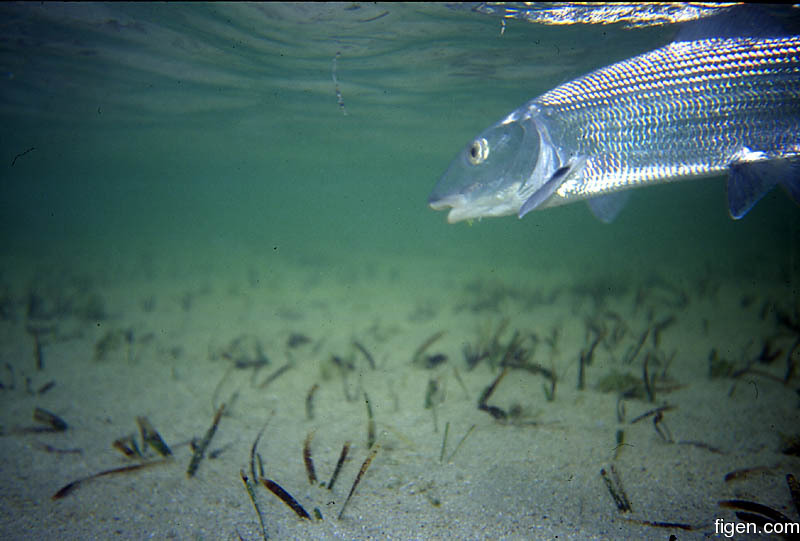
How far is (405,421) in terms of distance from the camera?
4.01 m

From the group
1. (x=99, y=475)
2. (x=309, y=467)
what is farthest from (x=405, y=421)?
(x=99, y=475)

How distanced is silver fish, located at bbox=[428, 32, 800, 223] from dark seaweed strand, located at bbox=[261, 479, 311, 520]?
2090 mm

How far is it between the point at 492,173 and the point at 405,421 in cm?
270

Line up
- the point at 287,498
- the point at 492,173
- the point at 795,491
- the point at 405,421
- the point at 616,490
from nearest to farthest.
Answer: the point at 492,173, the point at 795,491, the point at 287,498, the point at 616,490, the point at 405,421

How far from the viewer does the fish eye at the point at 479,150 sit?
2.34 meters

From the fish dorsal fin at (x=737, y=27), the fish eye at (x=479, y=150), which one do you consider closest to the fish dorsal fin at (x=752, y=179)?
the fish dorsal fin at (x=737, y=27)

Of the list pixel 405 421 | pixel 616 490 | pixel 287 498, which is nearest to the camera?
pixel 287 498

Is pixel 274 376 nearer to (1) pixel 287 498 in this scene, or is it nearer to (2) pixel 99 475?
(2) pixel 99 475

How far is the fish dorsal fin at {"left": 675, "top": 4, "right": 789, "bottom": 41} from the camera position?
8.22ft

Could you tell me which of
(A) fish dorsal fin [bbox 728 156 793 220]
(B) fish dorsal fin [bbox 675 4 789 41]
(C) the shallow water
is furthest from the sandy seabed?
(B) fish dorsal fin [bbox 675 4 789 41]

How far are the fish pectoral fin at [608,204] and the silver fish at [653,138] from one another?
87 millimetres

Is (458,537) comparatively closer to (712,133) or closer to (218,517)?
(218,517)

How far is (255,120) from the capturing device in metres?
23.5

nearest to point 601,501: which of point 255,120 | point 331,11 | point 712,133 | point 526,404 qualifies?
point 526,404
